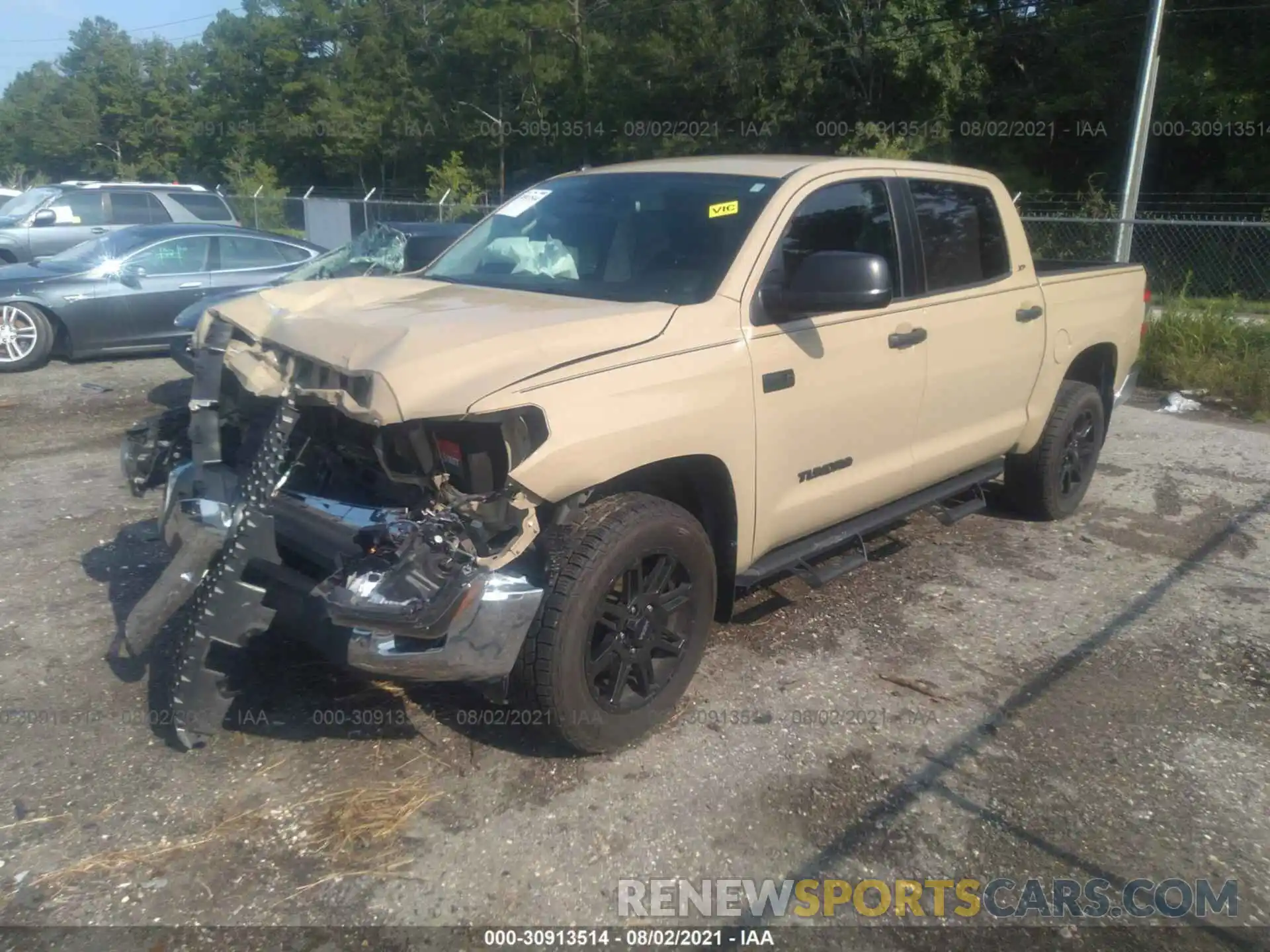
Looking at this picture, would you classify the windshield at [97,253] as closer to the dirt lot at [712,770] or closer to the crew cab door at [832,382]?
the dirt lot at [712,770]

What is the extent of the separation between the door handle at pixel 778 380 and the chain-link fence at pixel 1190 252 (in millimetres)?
14851

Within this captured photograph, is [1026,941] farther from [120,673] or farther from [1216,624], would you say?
[120,673]

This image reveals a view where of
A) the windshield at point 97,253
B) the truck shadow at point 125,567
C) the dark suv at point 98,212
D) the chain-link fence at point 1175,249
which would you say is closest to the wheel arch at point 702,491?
the truck shadow at point 125,567

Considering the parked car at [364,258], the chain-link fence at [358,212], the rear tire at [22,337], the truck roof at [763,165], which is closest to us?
the truck roof at [763,165]

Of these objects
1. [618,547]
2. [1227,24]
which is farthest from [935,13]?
[618,547]

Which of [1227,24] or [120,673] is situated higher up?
[1227,24]

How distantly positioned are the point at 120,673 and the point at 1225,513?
249 inches

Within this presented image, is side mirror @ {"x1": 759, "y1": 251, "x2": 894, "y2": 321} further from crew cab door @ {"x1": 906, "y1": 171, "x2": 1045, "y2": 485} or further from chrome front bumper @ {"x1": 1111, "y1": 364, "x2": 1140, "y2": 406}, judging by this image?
chrome front bumper @ {"x1": 1111, "y1": 364, "x2": 1140, "y2": 406}

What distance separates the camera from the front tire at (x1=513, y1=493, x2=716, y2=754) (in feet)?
10.9

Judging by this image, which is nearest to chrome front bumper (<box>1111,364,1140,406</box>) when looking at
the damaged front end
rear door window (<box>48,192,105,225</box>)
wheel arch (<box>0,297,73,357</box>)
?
the damaged front end

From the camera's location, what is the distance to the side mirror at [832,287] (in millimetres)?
3756

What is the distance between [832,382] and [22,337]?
8.92 m

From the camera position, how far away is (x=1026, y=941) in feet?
9.62

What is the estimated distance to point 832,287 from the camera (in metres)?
3.77
